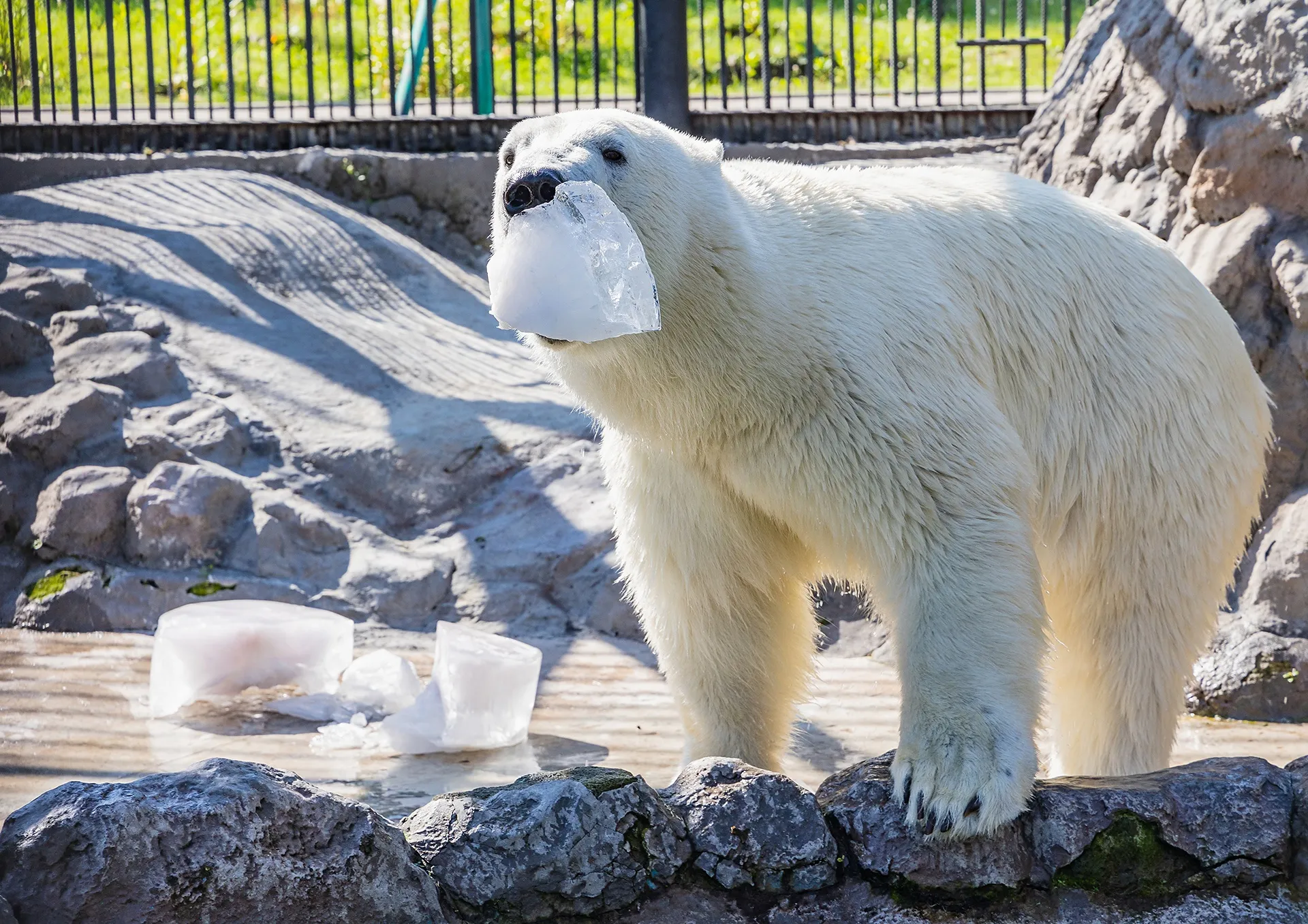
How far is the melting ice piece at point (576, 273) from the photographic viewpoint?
2547mm

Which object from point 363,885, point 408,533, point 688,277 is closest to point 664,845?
point 363,885

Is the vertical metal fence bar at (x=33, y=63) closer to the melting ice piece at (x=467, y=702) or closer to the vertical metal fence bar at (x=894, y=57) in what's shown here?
the vertical metal fence bar at (x=894, y=57)

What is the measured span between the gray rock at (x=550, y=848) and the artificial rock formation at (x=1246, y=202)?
2671mm

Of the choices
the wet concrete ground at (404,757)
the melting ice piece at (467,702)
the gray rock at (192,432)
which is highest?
the gray rock at (192,432)

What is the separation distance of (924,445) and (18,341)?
4.27m

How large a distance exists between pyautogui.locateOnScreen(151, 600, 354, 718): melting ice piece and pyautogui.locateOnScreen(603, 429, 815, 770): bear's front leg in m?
1.40

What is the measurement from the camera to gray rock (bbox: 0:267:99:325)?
5969 millimetres

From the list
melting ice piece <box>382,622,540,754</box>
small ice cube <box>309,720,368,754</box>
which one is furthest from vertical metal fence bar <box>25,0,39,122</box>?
melting ice piece <box>382,622,540,754</box>

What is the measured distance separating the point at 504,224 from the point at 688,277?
371mm

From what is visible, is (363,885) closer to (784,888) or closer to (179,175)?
(784,888)

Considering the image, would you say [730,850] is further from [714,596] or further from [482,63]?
[482,63]

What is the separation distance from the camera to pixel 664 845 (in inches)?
92.4

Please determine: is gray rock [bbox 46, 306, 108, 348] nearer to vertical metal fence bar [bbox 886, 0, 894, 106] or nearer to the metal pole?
the metal pole

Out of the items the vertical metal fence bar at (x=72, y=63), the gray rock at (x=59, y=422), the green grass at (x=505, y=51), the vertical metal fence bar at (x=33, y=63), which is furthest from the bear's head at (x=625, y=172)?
the green grass at (x=505, y=51)
